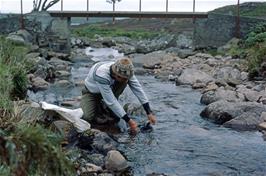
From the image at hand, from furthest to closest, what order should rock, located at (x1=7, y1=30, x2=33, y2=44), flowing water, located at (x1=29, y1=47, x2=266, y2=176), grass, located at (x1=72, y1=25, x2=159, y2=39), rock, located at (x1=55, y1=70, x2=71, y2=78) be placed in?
grass, located at (x1=72, y1=25, x2=159, y2=39)
rock, located at (x1=7, y1=30, x2=33, y2=44)
rock, located at (x1=55, y1=70, x2=71, y2=78)
flowing water, located at (x1=29, y1=47, x2=266, y2=176)

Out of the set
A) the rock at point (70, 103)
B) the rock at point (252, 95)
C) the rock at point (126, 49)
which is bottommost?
the rock at point (126, 49)

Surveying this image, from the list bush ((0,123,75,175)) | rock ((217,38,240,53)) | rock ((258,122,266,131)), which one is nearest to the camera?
bush ((0,123,75,175))

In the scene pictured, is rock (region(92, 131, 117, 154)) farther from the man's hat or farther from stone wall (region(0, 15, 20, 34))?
stone wall (region(0, 15, 20, 34))

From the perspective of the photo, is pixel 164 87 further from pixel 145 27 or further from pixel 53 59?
pixel 145 27

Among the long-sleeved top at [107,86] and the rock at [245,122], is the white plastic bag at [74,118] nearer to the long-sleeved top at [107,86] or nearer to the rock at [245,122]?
the long-sleeved top at [107,86]

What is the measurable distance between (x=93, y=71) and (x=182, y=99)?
431cm

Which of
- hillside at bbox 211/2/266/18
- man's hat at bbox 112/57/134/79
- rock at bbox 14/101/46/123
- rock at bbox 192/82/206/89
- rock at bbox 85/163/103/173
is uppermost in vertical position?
hillside at bbox 211/2/266/18

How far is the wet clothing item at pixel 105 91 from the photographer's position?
Result: 7.44 m

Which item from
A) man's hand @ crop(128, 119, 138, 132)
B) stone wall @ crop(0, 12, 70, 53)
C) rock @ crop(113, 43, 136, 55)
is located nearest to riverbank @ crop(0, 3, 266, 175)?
man's hand @ crop(128, 119, 138, 132)

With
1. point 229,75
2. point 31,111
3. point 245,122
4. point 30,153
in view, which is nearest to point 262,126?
point 245,122

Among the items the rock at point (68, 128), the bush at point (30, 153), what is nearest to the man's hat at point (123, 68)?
the rock at point (68, 128)

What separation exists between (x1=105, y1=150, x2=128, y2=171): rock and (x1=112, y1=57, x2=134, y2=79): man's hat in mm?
1414

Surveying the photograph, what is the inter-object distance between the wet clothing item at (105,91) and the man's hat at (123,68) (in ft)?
0.76

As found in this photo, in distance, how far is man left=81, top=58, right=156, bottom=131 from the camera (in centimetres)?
734
